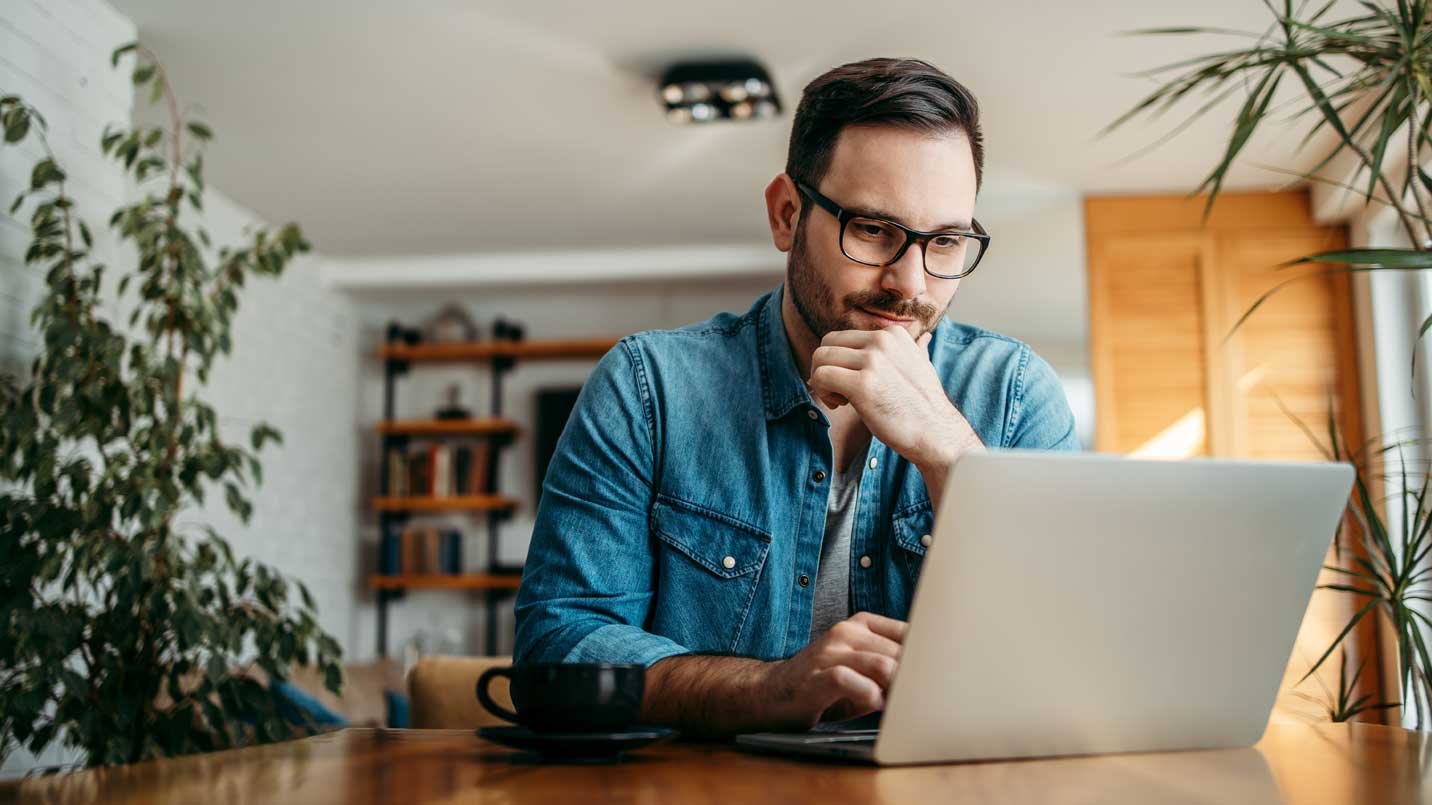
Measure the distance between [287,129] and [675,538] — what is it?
3586mm

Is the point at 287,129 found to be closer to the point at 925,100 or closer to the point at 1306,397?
the point at 925,100

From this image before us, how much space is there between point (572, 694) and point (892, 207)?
642 millimetres

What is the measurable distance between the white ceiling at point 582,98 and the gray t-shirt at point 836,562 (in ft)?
7.94

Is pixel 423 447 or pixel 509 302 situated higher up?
pixel 509 302

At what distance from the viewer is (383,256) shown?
6098 millimetres

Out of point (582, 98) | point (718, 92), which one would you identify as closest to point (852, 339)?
point (718, 92)

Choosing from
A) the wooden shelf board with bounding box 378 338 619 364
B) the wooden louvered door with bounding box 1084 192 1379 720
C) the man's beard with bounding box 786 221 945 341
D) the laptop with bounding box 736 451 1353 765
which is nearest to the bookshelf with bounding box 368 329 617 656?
the wooden shelf board with bounding box 378 338 619 364

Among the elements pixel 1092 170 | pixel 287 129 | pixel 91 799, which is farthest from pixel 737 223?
pixel 91 799

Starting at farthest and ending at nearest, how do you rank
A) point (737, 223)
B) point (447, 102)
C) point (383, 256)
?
1. point (383, 256)
2. point (737, 223)
3. point (447, 102)

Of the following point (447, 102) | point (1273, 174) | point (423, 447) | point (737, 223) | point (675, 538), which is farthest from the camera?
point (423, 447)

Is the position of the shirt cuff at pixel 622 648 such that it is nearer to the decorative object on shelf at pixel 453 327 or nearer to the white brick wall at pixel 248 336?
the white brick wall at pixel 248 336

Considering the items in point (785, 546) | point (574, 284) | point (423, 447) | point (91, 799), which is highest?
point (574, 284)

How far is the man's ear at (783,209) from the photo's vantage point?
136 cm

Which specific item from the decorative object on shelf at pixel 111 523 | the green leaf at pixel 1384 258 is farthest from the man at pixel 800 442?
the decorative object on shelf at pixel 111 523
